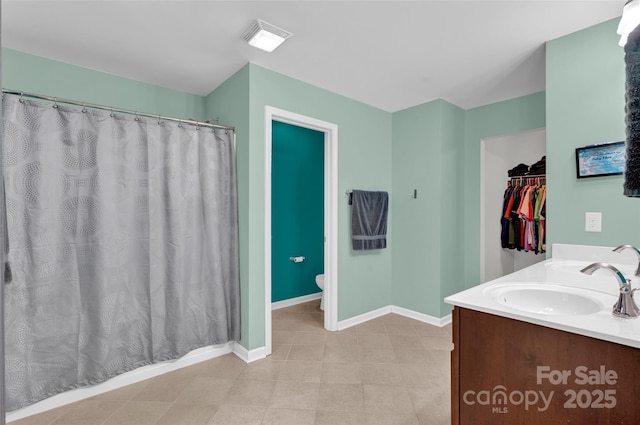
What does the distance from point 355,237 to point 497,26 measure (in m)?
1.99

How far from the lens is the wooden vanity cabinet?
3.47 ft

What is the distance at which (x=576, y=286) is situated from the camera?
1.51m

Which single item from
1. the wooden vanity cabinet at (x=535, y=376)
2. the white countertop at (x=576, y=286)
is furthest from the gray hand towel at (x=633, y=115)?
the wooden vanity cabinet at (x=535, y=376)

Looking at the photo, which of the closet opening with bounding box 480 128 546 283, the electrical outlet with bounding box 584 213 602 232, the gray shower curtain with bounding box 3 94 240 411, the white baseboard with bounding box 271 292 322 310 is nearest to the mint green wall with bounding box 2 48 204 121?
the gray shower curtain with bounding box 3 94 240 411

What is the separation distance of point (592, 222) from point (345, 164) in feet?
6.31

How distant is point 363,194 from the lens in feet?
10.8

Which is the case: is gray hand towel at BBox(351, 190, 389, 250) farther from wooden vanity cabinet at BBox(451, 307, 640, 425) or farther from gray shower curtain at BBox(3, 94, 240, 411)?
wooden vanity cabinet at BBox(451, 307, 640, 425)

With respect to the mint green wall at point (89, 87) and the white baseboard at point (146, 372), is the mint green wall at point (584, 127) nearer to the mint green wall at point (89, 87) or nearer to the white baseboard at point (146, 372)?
the white baseboard at point (146, 372)

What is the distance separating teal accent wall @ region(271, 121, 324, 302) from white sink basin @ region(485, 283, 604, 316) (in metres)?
2.74

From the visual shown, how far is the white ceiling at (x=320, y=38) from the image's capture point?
1.91m

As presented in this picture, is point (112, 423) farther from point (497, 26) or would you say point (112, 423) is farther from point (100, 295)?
point (497, 26)

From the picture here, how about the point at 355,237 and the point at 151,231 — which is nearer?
the point at 151,231

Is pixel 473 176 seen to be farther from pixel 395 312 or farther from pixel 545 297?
pixel 545 297

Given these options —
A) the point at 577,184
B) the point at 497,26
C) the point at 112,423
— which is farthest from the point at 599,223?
the point at 112,423
